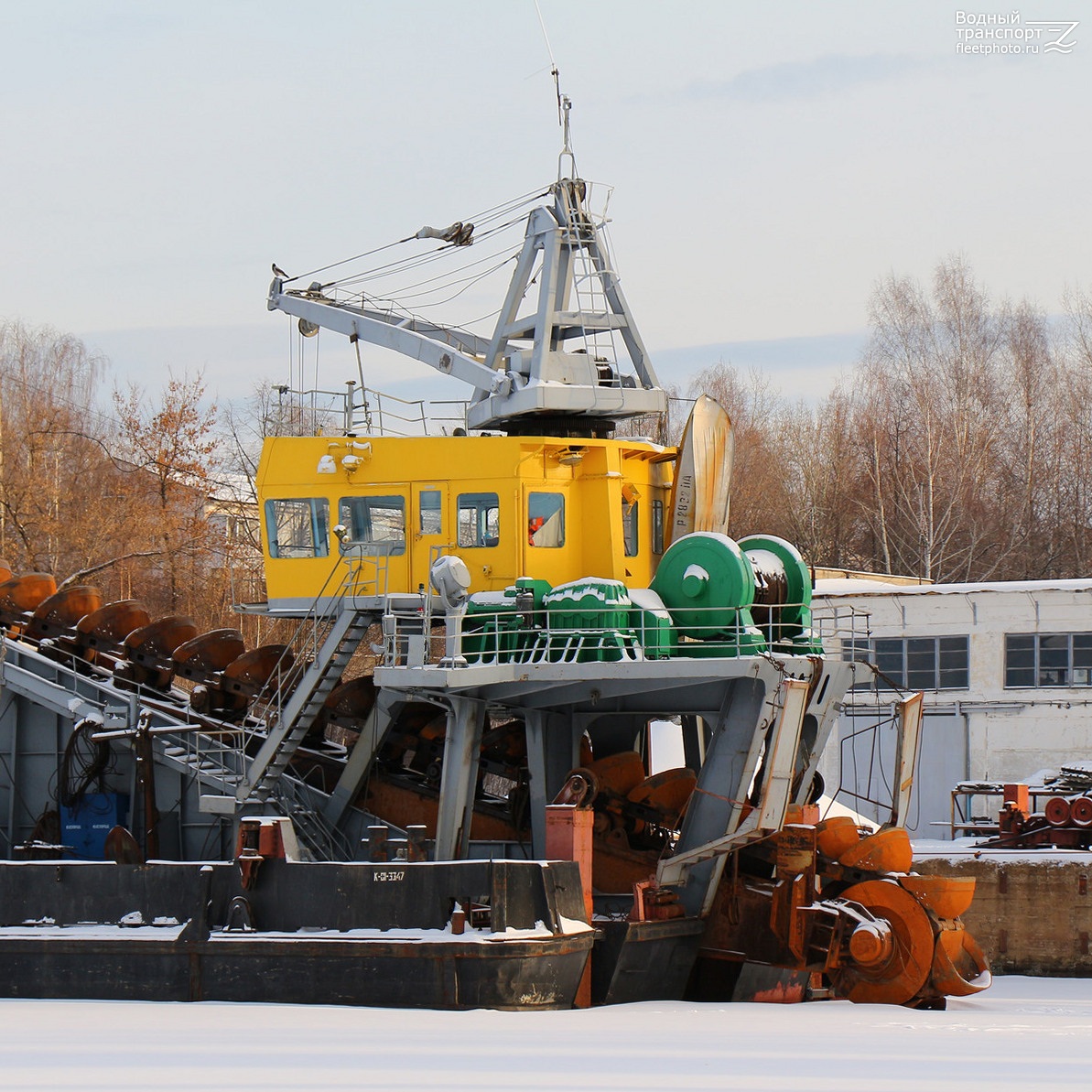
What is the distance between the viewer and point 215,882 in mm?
16719

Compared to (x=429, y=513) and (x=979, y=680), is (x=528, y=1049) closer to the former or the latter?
(x=429, y=513)

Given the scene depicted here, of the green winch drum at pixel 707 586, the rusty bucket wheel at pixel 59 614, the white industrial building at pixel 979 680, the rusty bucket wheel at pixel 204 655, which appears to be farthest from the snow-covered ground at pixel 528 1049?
the white industrial building at pixel 979 680

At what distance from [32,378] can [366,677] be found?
5403 centimetres

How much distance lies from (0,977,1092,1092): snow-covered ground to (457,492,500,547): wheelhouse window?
19.1 feet

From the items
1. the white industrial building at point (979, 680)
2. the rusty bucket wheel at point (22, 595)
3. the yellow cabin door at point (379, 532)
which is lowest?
the white industrial building at point (979, 680)

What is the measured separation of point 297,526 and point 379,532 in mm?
1245

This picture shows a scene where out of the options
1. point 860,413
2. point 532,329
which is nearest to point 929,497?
point 860,413

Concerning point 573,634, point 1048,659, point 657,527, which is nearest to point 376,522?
point 573,634

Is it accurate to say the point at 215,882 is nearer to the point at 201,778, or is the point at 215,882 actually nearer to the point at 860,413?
the point at 201,778

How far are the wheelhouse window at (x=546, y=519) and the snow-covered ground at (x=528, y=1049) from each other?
564 cm

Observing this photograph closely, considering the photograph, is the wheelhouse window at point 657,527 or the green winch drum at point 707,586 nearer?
the green winch drum at point 707,586

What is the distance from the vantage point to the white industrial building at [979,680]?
3183 cm

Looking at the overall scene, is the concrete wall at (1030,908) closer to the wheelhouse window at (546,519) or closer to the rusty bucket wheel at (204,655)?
the wheelhouse window at (546,519)

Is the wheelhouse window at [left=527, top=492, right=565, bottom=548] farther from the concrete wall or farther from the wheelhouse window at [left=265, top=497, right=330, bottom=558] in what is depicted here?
the concrete wall
